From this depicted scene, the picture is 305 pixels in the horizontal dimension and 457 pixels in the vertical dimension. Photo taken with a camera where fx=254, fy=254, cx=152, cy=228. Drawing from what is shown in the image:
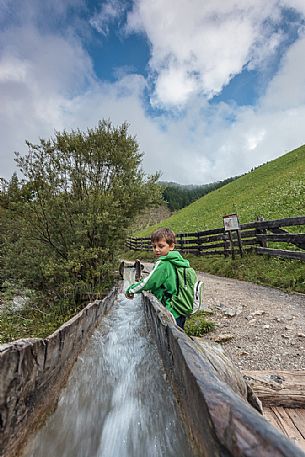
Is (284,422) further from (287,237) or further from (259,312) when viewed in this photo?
(287,237)

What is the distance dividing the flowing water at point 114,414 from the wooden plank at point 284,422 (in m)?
0.80

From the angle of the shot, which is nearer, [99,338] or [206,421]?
[206,421]

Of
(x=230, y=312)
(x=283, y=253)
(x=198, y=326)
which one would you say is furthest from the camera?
(x=283, y=253)

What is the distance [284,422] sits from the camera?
6.27ft

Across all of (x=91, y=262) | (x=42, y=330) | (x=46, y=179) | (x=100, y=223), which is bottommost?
(x=42, y=330)

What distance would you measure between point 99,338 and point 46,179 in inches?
245

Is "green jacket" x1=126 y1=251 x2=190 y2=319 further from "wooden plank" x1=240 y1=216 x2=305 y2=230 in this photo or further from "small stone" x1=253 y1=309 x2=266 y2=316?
"wooden plank" x1=240 y1=216 x2=305 y2=230

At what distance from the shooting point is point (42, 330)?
23.0 ft

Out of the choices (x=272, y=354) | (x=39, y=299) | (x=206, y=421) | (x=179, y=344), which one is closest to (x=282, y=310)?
(x=272, y=354)

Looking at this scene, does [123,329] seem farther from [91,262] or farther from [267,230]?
[267,230]

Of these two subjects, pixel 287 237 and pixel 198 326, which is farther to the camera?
pixel 287 237

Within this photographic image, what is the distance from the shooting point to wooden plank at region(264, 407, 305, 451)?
172 centimetres

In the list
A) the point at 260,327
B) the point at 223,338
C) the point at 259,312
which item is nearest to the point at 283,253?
the point at 259,312

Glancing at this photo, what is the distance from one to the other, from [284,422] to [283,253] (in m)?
6.85
